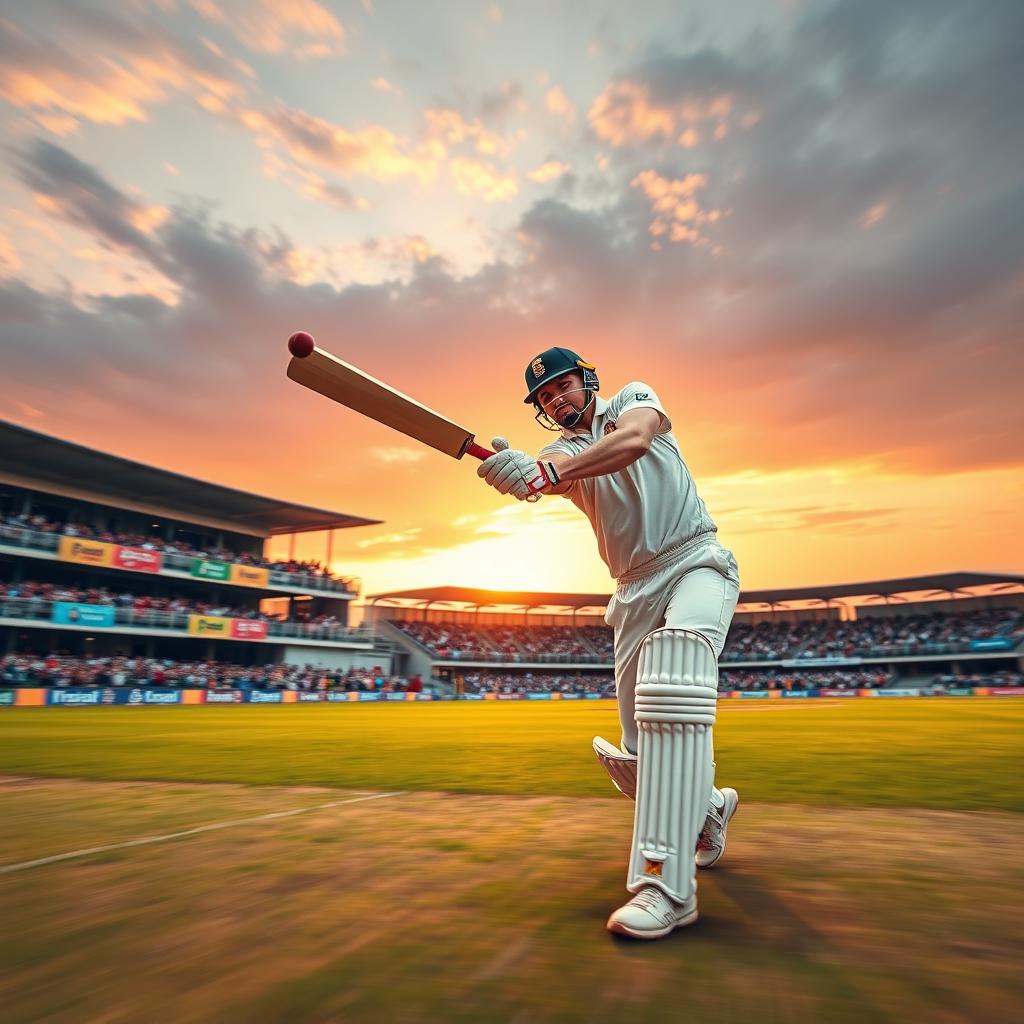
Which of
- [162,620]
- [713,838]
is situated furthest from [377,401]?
[162,620]

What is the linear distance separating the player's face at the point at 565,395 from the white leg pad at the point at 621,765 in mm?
1551

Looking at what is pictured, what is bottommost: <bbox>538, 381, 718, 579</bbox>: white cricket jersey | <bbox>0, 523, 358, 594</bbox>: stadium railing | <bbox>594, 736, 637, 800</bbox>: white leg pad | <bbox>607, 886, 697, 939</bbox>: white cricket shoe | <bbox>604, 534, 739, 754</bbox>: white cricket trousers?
<bbox>607, 886, 697, 939</bbox>: white cricket shoe

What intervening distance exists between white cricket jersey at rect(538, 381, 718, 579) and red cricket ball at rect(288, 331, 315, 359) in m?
1.14

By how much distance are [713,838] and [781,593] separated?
65.8m

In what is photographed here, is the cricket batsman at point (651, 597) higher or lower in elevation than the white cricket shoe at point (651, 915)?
higher

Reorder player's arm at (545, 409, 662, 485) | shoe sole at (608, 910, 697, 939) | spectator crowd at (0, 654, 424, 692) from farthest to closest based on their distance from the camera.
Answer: spectator crowd at (0, 654, 424, 692) → player's arm at (545, 409, 662, 485) → shoe sole at (608, 910, 697, 939)

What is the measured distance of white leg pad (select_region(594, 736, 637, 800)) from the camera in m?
3.22

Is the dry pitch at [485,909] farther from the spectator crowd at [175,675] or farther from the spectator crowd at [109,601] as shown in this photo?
the spectator crowd at [109,601]

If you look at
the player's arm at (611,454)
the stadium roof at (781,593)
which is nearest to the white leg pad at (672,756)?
the player's arm at (611,454)

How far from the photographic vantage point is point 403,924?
96.7 inches

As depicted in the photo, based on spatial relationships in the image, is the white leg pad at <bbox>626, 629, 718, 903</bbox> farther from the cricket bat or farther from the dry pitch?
the cricket bat

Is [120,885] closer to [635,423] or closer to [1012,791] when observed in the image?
[635,423]

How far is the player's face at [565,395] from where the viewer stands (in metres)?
3.32

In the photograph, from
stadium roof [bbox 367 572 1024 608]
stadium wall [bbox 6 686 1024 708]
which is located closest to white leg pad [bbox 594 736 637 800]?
stadium wall [bbox 6 686 1024 708]
